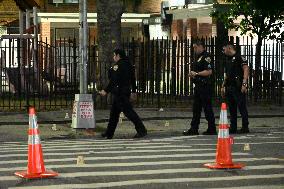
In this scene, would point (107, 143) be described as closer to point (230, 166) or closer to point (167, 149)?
point (167, 149)

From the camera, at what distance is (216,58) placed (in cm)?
2525

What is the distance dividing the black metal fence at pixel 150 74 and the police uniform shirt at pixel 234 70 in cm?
763

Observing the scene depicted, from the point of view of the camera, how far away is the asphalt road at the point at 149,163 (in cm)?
1004

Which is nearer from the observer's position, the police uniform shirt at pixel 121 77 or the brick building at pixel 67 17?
the police uniform shirt at pixel 121 77

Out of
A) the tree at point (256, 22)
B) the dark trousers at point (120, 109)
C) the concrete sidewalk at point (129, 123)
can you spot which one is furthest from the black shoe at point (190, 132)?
the tree at point (256, 22)

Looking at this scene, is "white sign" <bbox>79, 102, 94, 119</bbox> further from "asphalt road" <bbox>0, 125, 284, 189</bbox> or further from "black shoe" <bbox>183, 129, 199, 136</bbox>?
"black shoe" <bbox>183, 129, 199, 136</bbox>

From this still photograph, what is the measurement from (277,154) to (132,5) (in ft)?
115

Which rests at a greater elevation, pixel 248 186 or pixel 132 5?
pixel 132 5

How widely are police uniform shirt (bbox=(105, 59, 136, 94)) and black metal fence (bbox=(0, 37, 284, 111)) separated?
826 centimetres

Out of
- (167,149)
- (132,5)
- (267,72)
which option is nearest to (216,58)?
(267,72)

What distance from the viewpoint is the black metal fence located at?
81.3 feet

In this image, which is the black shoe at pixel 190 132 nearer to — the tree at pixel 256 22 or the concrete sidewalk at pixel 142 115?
the concrete sidewalk at pixel 142 115

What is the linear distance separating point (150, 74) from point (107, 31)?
7.10 feet

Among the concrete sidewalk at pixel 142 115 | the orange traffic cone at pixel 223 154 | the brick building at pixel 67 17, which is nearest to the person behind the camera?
the orange traffic cone at pixel 223 154
